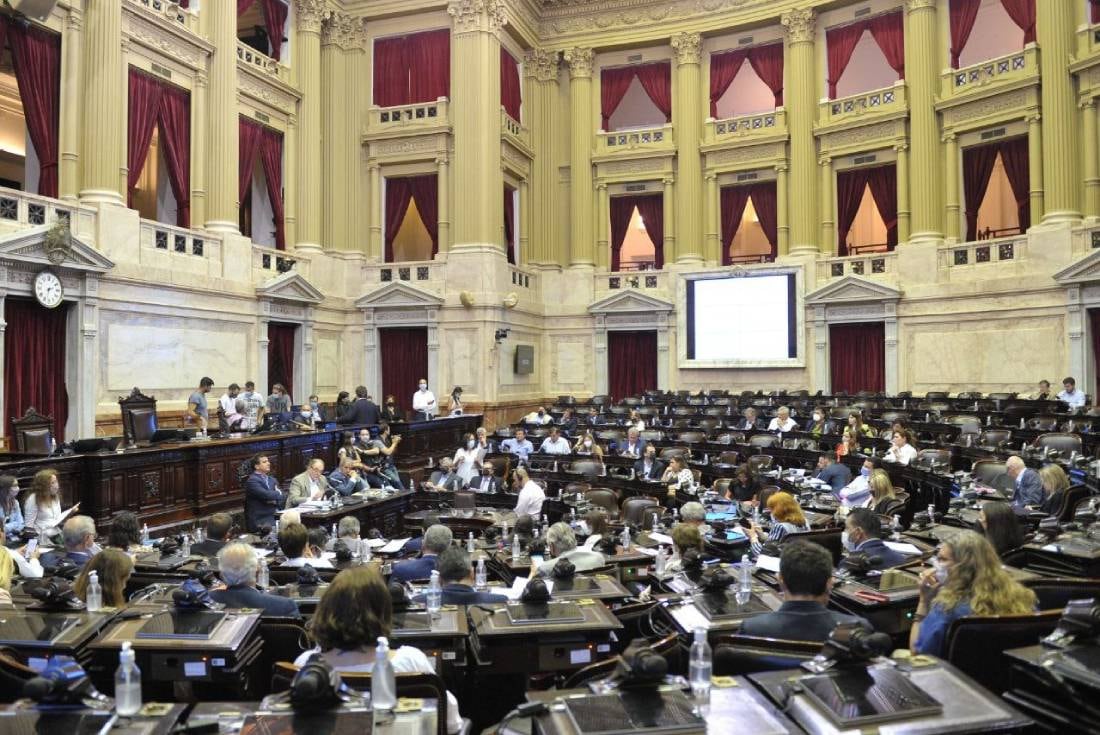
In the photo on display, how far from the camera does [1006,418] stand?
1296 centimetres

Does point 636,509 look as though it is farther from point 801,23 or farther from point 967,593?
point 801,23

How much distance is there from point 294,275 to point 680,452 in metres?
10.8

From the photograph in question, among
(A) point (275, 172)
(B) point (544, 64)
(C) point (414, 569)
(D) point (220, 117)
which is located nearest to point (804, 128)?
(B) point (544, 64)

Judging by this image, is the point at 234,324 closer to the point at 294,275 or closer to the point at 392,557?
Answer: the point at 294,275

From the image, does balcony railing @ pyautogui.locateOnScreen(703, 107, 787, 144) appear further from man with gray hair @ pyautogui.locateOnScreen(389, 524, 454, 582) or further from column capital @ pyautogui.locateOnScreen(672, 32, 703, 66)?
man with gray hair @ pyautogui.locateOnScreen(389, 524, 454, 582)

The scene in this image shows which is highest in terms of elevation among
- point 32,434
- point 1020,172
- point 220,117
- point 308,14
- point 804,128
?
point 308,14

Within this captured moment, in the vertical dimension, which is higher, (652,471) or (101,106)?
(101,106)

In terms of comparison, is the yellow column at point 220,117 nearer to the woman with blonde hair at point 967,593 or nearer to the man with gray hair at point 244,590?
the man with gray hair at point 244,590

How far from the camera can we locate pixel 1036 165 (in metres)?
17.2

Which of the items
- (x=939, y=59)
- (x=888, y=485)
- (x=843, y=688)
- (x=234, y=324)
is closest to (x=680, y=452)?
(x=888, y=485)

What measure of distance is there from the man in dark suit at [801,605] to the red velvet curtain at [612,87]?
856 inches

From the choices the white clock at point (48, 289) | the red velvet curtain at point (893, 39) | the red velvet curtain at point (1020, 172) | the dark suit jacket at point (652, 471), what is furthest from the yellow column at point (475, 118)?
the red velvet curtain at point (1020, 172)

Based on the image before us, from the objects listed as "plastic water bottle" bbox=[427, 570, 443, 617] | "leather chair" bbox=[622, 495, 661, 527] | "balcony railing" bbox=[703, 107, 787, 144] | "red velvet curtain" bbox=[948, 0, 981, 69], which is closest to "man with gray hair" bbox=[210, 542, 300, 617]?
"plastic water bottle" bbox=[427, 570, 443, 617]

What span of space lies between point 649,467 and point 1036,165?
12.9 metres
